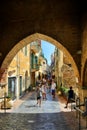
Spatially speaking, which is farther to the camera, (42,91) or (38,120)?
(42,91)

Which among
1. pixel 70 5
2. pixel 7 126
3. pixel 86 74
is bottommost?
pixel 7 126

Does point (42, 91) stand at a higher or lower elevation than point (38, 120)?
higher

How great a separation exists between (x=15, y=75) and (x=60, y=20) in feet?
30.9

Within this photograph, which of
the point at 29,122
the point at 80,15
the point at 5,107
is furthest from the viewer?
the point at 5,107

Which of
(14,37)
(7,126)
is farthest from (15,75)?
(7,126)

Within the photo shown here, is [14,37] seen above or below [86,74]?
above

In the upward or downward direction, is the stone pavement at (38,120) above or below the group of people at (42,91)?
below

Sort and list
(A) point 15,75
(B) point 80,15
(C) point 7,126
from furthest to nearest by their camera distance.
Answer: (A) point 15,75, (B) point 80,15, (C) point 7,126

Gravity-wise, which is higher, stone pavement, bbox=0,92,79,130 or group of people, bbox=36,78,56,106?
group of people, bbox=36,78,56,106

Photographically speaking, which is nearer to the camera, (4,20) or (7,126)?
(7,126)

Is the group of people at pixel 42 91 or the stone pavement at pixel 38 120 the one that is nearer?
the stone pavement at pixel 38 120

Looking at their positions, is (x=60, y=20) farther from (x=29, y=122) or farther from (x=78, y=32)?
(x=29, y=122)

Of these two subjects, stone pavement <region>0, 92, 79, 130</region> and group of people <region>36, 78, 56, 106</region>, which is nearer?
stone pavement <region>0, 92, 79, 130</region>

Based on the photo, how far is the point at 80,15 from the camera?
46.1 feet
